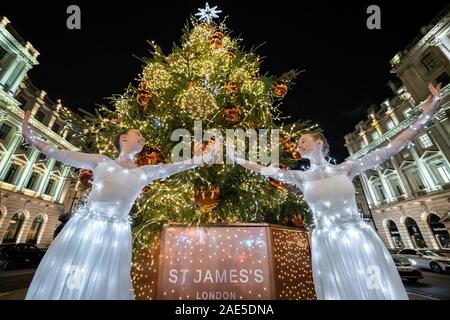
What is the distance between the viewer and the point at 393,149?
6.72 ft

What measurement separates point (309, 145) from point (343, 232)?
0.87 meters

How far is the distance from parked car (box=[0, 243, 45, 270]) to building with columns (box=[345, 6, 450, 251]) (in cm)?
2435

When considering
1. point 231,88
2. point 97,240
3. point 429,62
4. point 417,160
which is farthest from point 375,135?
point 97,240

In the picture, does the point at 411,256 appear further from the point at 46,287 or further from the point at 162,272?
the point at 46,287

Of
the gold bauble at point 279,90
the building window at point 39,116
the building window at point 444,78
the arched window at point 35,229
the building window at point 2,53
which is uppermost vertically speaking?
the building window at point 2,53

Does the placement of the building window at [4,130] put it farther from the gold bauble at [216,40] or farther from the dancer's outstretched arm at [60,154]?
the dancer's outstretched arm at [60,154]

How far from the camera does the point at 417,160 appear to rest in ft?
75.5

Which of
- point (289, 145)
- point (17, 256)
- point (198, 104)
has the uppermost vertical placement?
point (198, 104)

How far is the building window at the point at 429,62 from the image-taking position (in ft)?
68.3

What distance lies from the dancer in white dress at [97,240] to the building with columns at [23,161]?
778 inches

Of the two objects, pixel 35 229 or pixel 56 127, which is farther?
pixel 56 127

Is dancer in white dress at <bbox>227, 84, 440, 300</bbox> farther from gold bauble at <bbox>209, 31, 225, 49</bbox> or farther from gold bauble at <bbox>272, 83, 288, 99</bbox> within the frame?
gold bauble at <bbox>209, 31, 225, 49</bbox>

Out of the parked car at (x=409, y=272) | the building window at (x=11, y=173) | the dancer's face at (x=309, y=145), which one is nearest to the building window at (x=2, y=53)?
the building window at (x=11, y=173)

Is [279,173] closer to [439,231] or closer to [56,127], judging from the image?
[439,231]
